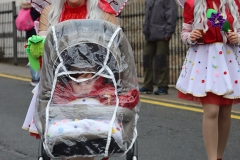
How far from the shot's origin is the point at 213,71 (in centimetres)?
548

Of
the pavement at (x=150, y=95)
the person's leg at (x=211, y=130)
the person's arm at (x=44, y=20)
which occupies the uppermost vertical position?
the person's arm at (x=44, y=20)

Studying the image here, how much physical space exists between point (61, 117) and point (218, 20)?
6.00 ft

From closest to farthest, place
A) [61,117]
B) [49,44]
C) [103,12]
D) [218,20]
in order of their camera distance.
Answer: [61,117] → [49,44] → [103,12] → [218,20]

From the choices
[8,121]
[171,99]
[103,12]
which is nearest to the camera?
[103,12]

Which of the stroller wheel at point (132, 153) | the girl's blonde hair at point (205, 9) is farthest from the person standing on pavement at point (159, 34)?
the stroller wheel at point (132, 153)

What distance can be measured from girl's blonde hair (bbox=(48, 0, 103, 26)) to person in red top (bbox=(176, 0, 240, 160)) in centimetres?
101

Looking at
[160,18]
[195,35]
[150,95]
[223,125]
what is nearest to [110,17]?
[195,35]

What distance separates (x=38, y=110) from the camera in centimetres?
435

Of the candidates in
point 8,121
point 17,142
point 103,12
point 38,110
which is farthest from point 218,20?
point 8,121

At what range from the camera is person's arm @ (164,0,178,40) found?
1058cm

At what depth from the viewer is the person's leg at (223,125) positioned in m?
5.64

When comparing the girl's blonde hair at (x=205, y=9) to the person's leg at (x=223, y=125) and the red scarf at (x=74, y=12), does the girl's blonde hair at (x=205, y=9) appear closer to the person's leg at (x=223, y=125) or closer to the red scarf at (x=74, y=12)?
the person's leg at (x=223, y=125)

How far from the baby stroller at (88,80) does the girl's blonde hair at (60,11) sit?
13.7 inches

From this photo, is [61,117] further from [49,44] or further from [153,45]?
[153,45]
